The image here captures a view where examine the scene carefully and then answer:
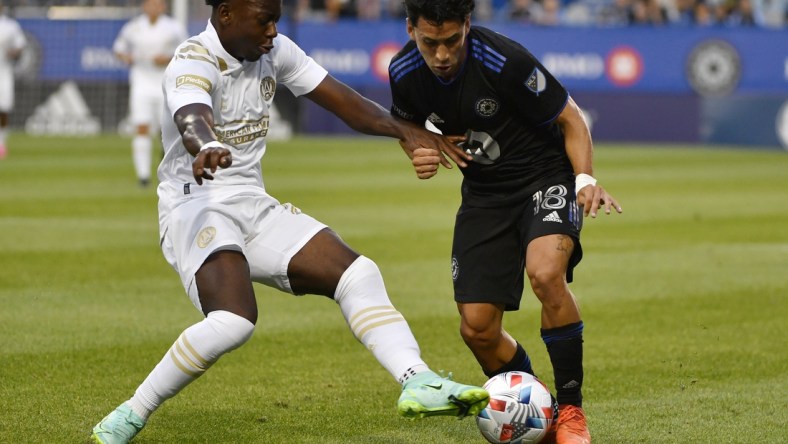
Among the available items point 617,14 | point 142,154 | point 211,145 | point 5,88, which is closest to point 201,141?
point 211,145

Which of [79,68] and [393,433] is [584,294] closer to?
[393,433]

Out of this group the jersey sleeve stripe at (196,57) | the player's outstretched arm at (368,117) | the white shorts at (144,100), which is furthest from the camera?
the white shorts at (144,100)

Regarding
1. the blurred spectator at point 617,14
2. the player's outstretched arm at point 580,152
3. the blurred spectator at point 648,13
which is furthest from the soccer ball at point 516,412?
the blurred spectator at point 648,13

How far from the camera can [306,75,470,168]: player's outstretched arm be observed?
6059 millimetres

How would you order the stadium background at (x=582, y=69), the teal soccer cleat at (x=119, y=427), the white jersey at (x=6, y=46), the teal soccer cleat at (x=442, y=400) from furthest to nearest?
the stadium background at (x=582, y=69) → the white jersey at (x=6, y=46) → the teal soccer cleat at (x=119, y=427) → the teal soccer cleat at (x=442, y=400)

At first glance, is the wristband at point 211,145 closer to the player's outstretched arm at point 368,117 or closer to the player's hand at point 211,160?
the player's hand at point 211,160

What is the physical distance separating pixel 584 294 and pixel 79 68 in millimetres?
20221

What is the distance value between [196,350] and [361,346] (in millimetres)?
2903

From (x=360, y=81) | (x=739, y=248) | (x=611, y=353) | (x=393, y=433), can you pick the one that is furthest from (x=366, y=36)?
(x=393, y=433)

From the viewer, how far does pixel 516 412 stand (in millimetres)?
5660

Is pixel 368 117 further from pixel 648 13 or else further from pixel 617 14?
pixel 617 14

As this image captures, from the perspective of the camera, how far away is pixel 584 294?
10227 mm

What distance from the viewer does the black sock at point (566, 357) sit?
19.0 feet

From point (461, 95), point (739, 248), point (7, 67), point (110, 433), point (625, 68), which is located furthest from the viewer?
point (625, 68)
